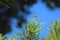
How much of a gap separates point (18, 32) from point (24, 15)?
1.90 meters

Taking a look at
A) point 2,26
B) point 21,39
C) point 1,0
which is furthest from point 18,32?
point 2,26

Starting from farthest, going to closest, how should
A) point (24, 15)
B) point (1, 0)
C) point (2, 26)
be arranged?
1. point (24, 15)
2. point (2, 26)
3. point (1, 0)

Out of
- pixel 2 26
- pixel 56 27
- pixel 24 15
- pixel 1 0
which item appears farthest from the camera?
pixel 24 15

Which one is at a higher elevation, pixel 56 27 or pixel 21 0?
pixel 56 27

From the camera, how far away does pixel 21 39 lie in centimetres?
41

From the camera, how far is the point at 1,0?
180 cm

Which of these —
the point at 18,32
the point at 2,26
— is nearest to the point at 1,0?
the point at 2,26

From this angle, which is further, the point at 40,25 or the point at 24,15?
the point at 24,15

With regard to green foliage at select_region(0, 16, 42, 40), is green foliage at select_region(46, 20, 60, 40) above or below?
above

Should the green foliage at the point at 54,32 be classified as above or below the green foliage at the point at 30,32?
above

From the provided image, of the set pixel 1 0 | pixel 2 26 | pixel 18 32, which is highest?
pixel 18 32

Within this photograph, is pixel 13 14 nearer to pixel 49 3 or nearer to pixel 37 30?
pixel 49 3

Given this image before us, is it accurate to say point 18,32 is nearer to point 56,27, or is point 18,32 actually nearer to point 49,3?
point 56,27

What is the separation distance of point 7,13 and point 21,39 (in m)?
1.97
